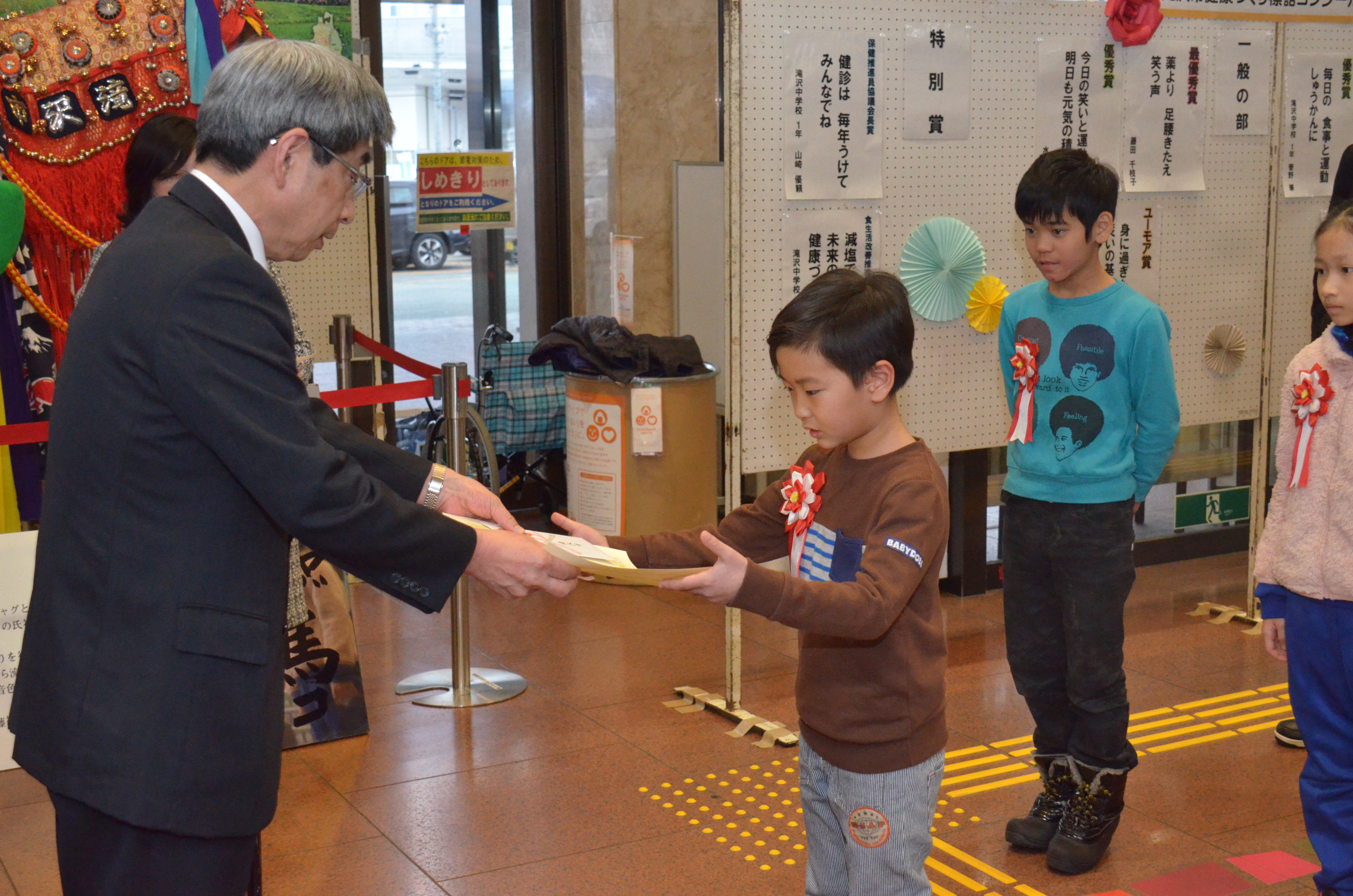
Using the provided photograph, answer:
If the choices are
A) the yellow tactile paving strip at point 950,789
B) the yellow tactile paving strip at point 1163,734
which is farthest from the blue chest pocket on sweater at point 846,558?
the yellow tactile paving strip at point 1163,734

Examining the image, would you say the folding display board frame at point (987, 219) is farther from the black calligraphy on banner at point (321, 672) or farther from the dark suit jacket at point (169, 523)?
the dark suit jacket at point (169, 523)

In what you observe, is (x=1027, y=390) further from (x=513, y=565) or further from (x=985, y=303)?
(x=513, y=565)

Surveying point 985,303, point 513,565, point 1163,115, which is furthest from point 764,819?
point 1163,115

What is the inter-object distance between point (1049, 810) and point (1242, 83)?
10.2ft

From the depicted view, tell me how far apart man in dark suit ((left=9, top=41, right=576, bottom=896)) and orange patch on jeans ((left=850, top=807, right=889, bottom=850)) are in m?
0.92

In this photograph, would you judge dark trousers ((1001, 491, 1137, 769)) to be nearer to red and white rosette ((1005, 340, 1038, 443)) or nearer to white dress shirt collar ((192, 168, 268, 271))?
red and white rosette ((1005, 340, 1038, 443))

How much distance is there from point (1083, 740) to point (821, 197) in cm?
192

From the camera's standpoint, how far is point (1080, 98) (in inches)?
187

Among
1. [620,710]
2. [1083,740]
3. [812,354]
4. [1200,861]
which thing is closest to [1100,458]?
[1083,740]

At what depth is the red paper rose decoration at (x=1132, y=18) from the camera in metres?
4.72

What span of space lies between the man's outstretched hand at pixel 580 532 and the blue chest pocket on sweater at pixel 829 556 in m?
0.35

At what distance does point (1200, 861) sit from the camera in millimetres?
3311

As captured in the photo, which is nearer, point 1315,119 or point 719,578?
point 719,578

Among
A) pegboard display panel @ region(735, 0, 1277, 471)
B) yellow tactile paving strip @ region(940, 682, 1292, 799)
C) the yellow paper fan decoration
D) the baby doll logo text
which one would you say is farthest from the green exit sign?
the baby doll logo text
